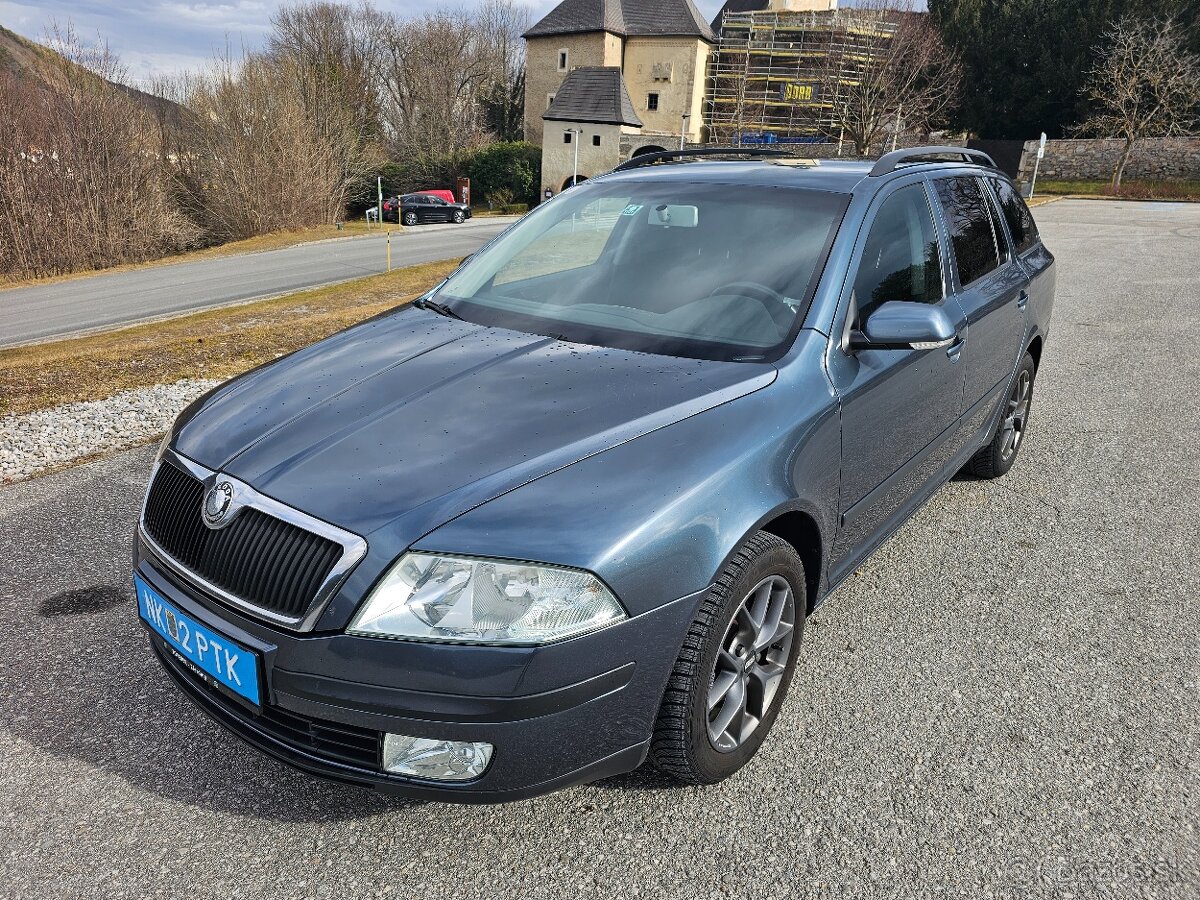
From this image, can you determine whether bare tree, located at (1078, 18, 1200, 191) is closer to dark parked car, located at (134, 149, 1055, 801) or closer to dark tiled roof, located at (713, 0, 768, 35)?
dark tiled roof, located at (713, 0, 768, 35)

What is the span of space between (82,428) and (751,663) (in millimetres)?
5158

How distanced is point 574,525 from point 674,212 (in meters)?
1.85

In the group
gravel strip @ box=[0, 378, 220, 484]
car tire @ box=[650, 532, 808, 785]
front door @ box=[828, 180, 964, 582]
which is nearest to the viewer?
car tire @ box=[650, 532, 808, 785]

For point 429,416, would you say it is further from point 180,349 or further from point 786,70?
point 786,70

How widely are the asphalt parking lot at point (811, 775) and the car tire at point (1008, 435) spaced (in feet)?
2.36

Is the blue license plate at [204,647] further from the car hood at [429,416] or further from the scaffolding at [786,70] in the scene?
the scaffolding at [786,70]

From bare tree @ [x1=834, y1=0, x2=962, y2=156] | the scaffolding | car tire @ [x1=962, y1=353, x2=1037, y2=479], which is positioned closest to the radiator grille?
car tire @ [x1=962, y1=353, x2=1037, y2=479]

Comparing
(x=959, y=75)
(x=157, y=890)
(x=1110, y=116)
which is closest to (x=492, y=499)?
(x=157, y=890)

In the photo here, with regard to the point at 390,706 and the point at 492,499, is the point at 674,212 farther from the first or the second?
the point at 390,706

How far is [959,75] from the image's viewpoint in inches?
2030

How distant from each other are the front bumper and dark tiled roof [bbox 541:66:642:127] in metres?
60.8

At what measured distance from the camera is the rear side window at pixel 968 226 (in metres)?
3.78

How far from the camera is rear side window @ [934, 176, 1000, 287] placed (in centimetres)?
378

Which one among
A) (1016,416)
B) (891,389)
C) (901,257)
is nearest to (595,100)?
(1016,416)
